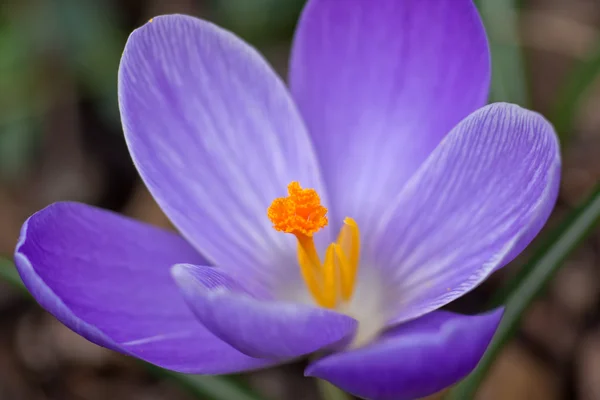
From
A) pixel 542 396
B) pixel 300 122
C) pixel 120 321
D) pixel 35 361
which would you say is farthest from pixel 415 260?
pixel 35 361

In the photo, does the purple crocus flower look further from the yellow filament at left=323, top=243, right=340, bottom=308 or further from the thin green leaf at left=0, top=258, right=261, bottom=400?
the thin green leaf at left=0, top=258, right=261, bottom=400

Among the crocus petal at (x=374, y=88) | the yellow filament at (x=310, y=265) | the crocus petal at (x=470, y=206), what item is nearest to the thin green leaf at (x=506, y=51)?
the crocus petal at (x=374, y=88)

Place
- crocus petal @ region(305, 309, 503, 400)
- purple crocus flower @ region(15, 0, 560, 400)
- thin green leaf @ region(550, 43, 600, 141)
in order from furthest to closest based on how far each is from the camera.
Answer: thin green leaf @ region(550, 43, 600, 141)
purple crocus flower @ region(15, 0, 560, 400)
crocus petal @ region(305, 309, 503, 400)

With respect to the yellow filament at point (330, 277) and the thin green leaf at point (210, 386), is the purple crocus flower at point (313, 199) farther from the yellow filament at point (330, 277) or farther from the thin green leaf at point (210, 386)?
the thin green leaf at point (210, 386)

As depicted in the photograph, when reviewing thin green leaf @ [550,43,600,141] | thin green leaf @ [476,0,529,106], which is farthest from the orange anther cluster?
thin green leaf @ [550,43,600,141]

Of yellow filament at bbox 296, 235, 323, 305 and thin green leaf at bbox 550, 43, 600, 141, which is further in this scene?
thin green leaf at bbox 550, 43, 600, 141

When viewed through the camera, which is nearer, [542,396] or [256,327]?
[256,327]

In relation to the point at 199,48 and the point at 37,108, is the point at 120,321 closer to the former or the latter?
the point at 199,48
